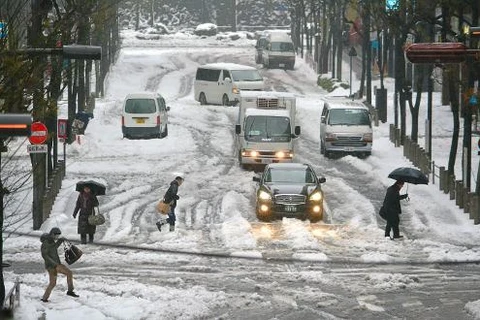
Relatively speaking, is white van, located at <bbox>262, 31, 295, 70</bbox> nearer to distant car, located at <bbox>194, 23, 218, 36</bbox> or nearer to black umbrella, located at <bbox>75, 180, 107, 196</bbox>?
distant car, located at <bbox>194, 23, 218, 36</bbox>

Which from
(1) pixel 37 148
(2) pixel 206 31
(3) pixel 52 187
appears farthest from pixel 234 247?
(2) pixel 206 31

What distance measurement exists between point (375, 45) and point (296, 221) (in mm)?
41994

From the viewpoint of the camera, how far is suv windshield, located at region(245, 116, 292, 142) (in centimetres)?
3953

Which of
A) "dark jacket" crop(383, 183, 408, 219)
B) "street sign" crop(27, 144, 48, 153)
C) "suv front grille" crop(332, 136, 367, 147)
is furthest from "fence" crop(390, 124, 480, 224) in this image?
"street sign" crop(27, 144, 48, 153)

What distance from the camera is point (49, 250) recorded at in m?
21.4

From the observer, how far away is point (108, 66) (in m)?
74.6

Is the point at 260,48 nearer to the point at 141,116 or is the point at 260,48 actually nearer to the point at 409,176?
the point at 141,116

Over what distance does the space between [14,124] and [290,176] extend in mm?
20333

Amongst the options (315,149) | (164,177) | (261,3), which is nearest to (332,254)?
(164,177)

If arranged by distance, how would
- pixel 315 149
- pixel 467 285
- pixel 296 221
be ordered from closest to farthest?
pixel 467 285 → pixel 296 221 → pixel 315 149

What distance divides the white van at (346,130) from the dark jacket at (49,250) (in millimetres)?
21885

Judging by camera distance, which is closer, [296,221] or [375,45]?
[296,221]

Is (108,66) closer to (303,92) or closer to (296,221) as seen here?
(303,92)

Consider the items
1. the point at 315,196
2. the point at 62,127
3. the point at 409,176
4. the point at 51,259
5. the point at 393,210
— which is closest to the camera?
the point at 51,259
